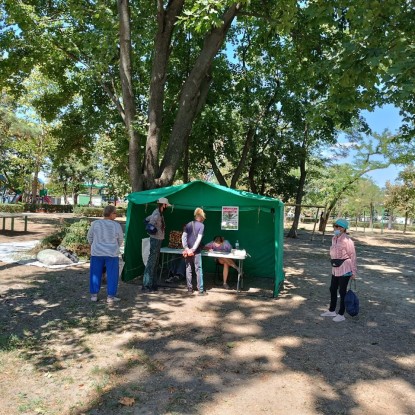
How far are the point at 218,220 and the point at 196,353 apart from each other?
16.8 feet

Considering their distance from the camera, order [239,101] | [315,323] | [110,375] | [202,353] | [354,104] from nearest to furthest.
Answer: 1. [110,375]
2. [202,353]
3. [315,323]
4. [354,104]
5. [239,101]

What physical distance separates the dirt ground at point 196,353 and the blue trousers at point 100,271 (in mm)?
306

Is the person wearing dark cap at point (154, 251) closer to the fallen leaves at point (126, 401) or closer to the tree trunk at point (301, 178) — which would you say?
the fallen leaves at point (126, 401)

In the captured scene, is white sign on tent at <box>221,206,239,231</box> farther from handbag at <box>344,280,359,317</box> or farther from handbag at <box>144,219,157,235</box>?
handbag at <box>344,280,359,317</box>

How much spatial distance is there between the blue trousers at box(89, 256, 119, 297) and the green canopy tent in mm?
1605

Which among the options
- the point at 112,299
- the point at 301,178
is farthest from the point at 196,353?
the point at 301,178

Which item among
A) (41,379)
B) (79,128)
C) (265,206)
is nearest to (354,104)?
(265,206)

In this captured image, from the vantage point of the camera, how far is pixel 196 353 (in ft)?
15.9

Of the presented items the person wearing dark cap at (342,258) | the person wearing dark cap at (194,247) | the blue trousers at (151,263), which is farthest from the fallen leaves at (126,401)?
the blue trousers at (151,263)

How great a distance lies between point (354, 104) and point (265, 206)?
2492mm

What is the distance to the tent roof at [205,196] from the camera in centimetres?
789

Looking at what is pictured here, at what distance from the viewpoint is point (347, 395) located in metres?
3.90

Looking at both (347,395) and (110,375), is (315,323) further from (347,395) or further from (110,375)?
(110,375)

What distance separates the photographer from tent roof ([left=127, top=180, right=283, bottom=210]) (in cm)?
789
